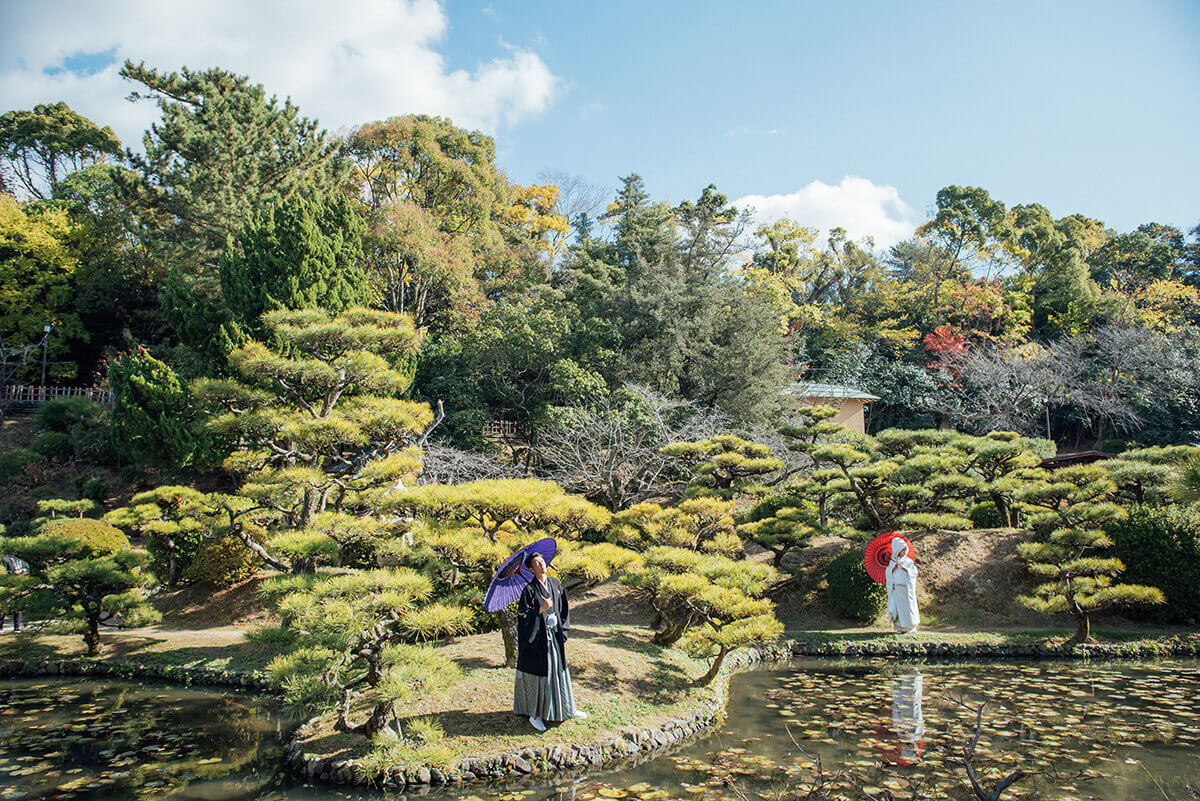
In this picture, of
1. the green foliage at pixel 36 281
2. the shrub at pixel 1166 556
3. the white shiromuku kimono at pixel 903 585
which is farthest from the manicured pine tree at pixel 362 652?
the green foliage at pixel 36 281

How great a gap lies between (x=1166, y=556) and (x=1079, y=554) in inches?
56.9

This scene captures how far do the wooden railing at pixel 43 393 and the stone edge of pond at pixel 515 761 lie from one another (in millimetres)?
18138

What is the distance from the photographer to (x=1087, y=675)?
759cm

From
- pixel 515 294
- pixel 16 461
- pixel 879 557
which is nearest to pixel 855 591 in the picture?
pixel 879 557

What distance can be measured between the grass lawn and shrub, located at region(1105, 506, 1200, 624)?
264 inches

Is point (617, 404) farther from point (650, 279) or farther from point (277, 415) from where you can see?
point (277, 415)

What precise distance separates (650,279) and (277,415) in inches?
410

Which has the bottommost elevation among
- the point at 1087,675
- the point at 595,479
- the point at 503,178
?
the point at 1087,675

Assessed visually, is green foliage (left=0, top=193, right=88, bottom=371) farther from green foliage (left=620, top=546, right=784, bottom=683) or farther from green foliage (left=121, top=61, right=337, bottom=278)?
green foliage (left=620, top=546, right=784, bottom=683)

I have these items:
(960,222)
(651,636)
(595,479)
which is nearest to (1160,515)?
(651,636)

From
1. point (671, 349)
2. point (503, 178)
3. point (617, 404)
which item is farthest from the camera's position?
point (503, 178)

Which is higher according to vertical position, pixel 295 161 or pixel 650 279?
pixel 295 161

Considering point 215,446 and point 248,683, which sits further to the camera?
point 215,446

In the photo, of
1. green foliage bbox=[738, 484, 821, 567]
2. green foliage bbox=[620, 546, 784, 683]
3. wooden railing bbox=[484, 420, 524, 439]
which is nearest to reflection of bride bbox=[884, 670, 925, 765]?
green foliage bbox=[620, 546, 784, 683]
